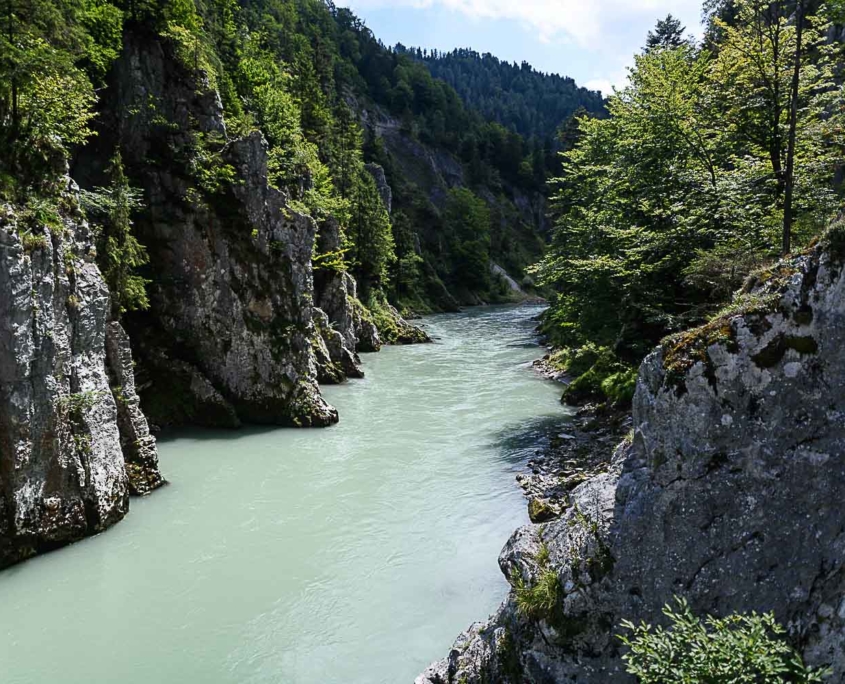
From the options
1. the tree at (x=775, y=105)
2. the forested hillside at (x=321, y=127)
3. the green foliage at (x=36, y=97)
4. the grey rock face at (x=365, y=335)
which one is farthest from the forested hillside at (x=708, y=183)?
the grey rock face at (x=365, y=335)

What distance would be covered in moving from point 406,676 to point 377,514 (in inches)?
200

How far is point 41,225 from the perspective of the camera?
422 inches

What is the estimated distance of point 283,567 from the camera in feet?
34.7

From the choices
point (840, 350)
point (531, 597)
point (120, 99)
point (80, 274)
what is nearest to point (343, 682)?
point (531, 597)

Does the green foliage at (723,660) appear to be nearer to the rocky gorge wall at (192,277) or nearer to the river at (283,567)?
the river at (283,567)

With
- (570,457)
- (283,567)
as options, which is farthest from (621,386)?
(283,567)

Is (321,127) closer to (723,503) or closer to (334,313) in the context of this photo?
(334,313)

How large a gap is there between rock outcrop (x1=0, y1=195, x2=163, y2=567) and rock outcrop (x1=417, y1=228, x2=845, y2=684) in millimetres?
8788

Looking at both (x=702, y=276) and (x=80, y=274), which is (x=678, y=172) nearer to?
(x=702, y=276)

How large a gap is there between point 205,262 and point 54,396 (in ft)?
28.1

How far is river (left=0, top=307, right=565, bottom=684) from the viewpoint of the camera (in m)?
8.20

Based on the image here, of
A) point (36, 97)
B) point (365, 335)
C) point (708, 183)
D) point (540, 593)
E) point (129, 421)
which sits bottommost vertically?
point (540, 593)

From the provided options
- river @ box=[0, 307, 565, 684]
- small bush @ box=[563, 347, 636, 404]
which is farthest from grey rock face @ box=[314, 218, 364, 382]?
small bush @ box=[563, 347, 636, 404]

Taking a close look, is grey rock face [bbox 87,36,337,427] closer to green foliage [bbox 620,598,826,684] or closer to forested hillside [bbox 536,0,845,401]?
forested hillside [bbox 536,0,845,401]
